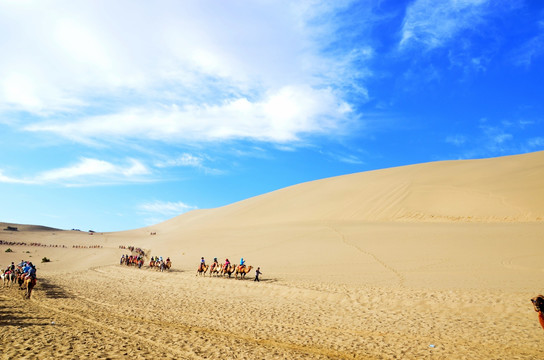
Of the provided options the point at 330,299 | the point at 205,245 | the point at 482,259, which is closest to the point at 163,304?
the point at 330,299

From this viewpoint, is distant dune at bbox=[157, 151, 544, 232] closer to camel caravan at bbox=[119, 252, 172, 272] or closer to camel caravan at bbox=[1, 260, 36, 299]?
camel caravan at bbox=[119, 252, 172, 272]

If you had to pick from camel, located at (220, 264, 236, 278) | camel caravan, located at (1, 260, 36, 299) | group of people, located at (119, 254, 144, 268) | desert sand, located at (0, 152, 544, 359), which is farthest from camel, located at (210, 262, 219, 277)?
camel caravan, located at (1, 260, 36, 299)

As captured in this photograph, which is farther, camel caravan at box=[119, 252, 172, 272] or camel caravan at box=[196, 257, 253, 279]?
camel caravan at box=[119, 252, 172, 272]

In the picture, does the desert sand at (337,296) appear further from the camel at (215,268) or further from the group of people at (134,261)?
the group of people at (134,261)

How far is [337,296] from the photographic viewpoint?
1529 centimetres

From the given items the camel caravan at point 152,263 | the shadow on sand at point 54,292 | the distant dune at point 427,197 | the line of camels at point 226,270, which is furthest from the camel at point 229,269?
the distant dune at point 427,197

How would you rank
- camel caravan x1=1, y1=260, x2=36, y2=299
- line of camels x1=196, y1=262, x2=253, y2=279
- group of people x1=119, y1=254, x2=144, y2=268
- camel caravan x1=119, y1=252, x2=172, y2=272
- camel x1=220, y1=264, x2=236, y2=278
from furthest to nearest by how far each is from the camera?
group of people x1=119, y1=254, x2=144, y2=268
camel caravan x1=119, y1=252, x2=172, y2=272
camel x1=220, y1=264, x2=236, y2=278
line of camels x1=196, y1=262, x2=253, y2=279
camel caravan x1=1, y1=260, x2=36, y2=299

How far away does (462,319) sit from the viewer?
11633mm

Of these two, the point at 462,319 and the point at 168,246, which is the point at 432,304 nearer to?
the point at 462,319

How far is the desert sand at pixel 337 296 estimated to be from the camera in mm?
8656

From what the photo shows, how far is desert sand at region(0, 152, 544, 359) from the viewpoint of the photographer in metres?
8.66

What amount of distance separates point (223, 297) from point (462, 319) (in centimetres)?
957

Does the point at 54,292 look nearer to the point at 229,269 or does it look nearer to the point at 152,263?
the point at 229,269

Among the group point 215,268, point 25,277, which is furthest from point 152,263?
point 25,277
